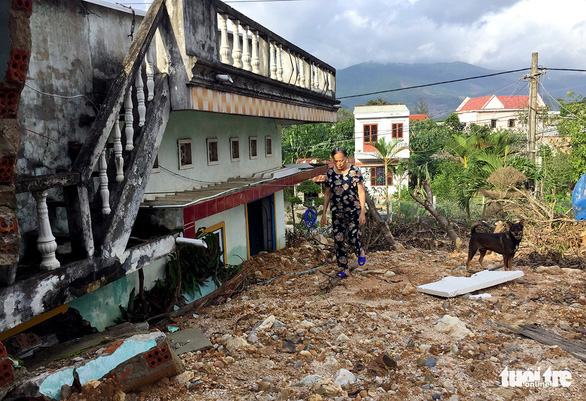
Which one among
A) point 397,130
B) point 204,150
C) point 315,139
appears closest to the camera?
point 204,150

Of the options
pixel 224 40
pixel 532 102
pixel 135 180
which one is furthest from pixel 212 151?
pixel 532 102

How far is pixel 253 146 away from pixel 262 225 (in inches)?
86.5

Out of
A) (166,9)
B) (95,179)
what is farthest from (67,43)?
(95,179)

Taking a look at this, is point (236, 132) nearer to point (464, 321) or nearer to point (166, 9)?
point (166, 9)

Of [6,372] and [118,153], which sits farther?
[118,153]

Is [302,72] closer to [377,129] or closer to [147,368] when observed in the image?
[147,368]

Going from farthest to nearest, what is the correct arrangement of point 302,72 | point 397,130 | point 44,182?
point 397,130
point 302,72
point 44,182

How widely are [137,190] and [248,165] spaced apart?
5581 mm

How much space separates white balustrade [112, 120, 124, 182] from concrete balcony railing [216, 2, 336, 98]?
87.8 inches

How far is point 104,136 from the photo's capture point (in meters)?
3.94

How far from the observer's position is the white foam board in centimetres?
605

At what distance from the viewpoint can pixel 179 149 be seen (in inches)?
278

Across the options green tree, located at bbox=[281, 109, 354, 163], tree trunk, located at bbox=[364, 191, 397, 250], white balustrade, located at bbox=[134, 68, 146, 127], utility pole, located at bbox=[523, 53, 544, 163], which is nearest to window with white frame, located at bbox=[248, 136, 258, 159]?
tree trunk, located at bbox=[364, 191, 397, 250]

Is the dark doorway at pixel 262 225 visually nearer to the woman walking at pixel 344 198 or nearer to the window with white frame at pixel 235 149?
the window with white frame at pixel 235 149
